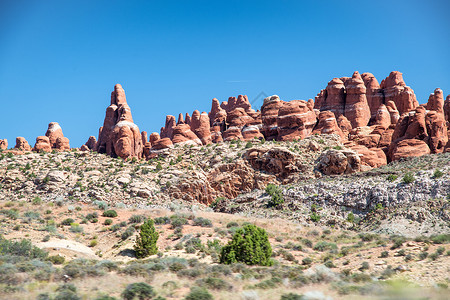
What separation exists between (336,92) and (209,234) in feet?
260

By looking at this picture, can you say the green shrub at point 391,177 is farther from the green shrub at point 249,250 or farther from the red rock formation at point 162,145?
the red rock formation at point 162,145

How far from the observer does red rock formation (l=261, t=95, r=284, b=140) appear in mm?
74688

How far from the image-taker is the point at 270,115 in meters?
76.8

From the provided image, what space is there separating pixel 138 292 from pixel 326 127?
2477 inches

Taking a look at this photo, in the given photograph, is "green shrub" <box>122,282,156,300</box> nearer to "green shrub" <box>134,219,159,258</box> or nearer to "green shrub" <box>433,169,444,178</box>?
"green shrub" <box>134,219,159,258</box>

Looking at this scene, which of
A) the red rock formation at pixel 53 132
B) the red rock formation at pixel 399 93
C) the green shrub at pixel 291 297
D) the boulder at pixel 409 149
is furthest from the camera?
the red rock formation at pixel 399 93

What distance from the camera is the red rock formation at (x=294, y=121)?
232 ft

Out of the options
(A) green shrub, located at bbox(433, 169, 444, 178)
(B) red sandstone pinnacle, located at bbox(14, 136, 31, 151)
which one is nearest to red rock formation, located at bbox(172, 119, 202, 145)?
(A) green shrub, located at bbox(433, 169, 444, 178)

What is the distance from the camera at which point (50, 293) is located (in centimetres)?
1457

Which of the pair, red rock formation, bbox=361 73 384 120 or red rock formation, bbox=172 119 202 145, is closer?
red rock formation, bbox=172 119 202 145

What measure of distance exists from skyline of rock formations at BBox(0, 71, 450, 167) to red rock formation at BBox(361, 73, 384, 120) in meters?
0.32

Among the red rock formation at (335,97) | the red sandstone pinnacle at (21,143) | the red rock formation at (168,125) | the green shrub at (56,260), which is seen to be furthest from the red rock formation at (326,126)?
the red sandstone pinnacle at (21,143)

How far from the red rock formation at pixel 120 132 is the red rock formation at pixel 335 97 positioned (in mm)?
53046

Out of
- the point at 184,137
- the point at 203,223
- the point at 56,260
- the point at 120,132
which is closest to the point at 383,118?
the point at 184,137
